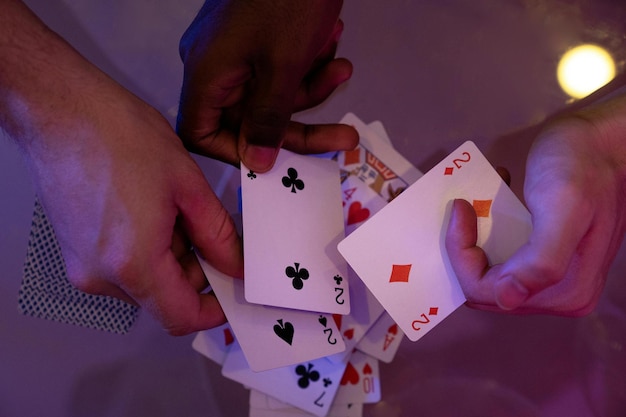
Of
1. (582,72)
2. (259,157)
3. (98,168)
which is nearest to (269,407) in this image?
(259,157)

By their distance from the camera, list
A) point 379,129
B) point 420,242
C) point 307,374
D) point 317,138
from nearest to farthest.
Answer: point 420,242, point 317,138, point 307,374, point 379,129

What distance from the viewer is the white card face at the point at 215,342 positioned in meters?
1.39

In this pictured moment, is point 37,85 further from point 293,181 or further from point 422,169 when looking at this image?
point 422,169

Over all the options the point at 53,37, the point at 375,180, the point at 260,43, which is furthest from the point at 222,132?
the point at 375,180

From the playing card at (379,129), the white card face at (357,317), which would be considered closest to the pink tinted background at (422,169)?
the playing card at (379,129)

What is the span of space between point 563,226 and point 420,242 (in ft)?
0.95

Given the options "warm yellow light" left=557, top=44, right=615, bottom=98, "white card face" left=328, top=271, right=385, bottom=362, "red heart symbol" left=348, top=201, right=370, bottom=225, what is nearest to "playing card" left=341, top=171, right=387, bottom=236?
"red heart symbol" left=348, top=201, right=370, bottom=225

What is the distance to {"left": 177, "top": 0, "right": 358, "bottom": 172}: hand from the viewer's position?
0.96 meters

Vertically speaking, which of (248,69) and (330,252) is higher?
(248,69)

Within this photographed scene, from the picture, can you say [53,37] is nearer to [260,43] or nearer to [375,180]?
[260,43]

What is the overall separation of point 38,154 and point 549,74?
1359 mm

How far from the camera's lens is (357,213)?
4.67 feet

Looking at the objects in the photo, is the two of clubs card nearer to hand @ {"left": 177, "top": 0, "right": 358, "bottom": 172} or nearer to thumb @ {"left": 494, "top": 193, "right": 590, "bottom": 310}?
hand @ {"left": 177, "top": 0, "right": 358, "bottom": 172}

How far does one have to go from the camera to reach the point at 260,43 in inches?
37.8
